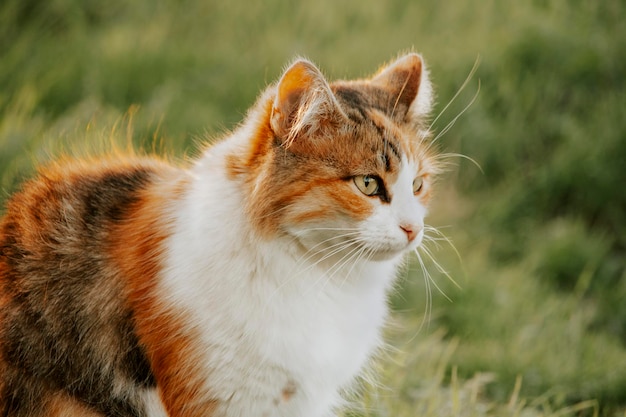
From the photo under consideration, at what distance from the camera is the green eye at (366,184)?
204 cm

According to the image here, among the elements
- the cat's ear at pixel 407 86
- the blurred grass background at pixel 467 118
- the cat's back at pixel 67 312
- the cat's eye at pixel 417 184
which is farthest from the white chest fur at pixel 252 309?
the blurred grass background at pixel 467 118

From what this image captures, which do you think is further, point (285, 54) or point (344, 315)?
point (285, 54)

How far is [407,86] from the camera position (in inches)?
91.2

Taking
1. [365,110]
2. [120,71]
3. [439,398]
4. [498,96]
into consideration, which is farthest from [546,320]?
[120,71]

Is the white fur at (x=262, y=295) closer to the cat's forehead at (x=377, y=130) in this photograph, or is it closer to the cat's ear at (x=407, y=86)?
the cat's forehead at (x=377, y=130)

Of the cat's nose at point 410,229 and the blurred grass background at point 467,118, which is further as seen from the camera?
the blurred grass background at point 467,118

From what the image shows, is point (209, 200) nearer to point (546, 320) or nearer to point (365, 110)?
point (365, 110)

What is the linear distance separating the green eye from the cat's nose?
0.40 feet

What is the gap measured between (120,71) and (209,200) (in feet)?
9.60

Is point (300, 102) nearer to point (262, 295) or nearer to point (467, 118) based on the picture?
point (262, 295)

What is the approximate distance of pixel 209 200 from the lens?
6.84ft

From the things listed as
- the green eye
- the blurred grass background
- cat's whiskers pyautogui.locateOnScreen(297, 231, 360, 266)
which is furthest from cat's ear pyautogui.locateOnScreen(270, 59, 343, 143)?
the blurred grass background

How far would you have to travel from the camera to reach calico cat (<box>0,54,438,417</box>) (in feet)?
6.54

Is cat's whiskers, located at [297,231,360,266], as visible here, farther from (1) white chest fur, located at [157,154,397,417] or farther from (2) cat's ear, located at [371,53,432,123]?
(2) cat's ear, located at [371,53,432,123]
